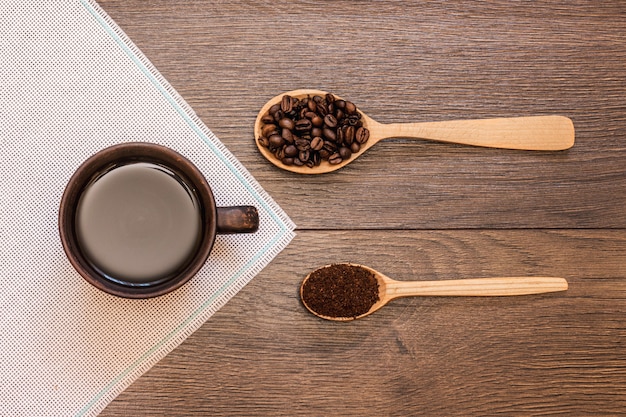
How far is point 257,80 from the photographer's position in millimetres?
773

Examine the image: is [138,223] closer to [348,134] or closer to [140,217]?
[140,217]

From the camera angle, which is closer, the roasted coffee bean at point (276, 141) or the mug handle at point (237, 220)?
the mug handle at point (237, 220)

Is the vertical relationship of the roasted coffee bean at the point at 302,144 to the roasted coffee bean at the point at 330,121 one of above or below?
below

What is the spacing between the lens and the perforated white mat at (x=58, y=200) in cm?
72

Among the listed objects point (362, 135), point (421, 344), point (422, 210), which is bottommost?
point (421, 344)

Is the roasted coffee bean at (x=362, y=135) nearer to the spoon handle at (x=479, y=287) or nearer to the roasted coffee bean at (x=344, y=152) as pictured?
the roasted coffee bean at (x=344, y=152)

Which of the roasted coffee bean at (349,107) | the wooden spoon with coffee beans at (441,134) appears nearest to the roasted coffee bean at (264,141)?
the wooden spoon with coffee beans at (441,134)

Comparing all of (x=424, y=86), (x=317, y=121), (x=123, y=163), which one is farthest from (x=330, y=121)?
(x=123, y=163)

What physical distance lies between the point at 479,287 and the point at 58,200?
53 centimetres

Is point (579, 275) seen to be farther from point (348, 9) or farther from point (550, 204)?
point (348, 9)

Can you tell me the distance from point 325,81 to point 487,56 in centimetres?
22

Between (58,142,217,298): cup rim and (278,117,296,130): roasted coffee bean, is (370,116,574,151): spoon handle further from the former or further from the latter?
(58,142,217,298): cup rim

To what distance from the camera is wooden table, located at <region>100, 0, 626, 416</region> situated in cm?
76

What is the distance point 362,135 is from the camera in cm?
75
